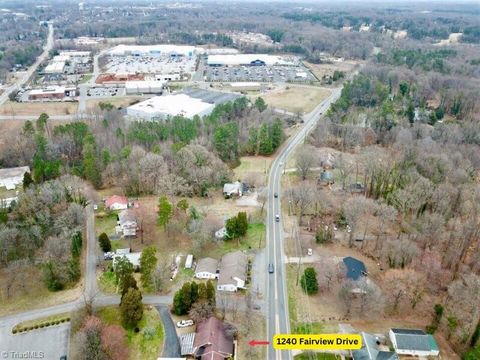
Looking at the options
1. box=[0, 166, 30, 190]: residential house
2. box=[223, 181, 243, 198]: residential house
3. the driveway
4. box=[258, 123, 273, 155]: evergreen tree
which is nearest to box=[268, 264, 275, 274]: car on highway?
the driveway

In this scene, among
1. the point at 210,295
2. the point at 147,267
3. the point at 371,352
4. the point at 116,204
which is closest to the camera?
the point at 371,352

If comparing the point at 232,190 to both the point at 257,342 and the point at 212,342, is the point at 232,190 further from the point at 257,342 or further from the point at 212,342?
the point at 212,342

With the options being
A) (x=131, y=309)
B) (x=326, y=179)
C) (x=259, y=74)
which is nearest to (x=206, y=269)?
(x=131, y=309)

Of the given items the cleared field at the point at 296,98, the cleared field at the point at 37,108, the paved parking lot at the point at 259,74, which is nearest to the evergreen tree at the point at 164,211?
the cleared field at the point at 296,98

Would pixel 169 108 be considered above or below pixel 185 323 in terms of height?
above

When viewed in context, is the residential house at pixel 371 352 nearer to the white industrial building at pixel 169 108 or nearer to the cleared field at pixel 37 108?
the white industrial building at pixel 169 108

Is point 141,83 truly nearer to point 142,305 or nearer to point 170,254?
point 170,254
